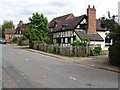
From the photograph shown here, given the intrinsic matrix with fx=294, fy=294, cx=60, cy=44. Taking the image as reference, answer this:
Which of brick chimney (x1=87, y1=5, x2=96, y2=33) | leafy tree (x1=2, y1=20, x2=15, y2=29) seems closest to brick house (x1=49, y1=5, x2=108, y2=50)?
brick chimney (x1=87, y1=5, x2=96, y2=33)

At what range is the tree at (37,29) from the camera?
6253 cm

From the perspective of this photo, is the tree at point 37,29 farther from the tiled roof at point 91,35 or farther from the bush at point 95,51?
the bush at point 95,51

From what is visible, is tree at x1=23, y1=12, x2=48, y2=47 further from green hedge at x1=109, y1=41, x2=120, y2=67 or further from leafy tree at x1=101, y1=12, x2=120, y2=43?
green hedge at x1=109, y1=41, x2=120, y2=67

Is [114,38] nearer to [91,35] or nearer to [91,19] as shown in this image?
[91,35]

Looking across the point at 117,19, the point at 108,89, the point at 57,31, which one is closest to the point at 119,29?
the point at 117,19

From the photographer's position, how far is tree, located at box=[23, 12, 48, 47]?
6253 cm

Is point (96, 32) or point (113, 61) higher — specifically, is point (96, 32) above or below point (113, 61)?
above

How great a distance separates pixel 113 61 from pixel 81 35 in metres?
27.2

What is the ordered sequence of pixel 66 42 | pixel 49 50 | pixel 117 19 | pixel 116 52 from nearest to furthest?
pixel 116 52 → pixel 117 19 → pixel 49 50 → pixel 66 42

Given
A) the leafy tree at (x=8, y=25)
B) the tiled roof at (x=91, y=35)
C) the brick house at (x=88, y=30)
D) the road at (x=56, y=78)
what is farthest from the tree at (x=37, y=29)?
the leafy tree at (x=8, y=25)

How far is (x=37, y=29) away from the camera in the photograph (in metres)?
63.8

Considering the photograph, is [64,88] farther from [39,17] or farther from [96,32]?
[39,17]

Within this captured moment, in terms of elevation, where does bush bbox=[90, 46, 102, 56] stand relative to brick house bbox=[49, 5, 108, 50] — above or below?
below

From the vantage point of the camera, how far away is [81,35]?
51.8 meters
